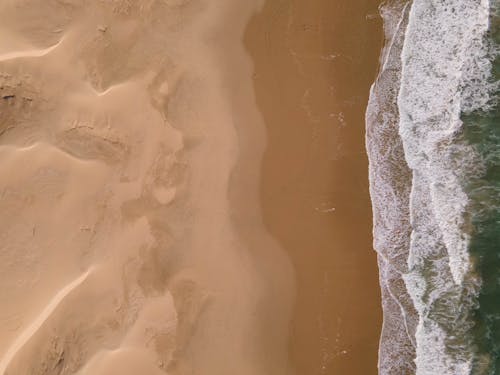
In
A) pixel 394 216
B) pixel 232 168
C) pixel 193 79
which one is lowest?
pixel 394 216

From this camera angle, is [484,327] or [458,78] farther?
[458,78]

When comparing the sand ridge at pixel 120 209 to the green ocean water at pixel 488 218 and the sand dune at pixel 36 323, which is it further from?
the green ocean water at pixel 488 218

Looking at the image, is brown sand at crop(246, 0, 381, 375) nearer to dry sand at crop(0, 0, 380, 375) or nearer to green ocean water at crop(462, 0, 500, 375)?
dry sand at crop(0, 0, 380, 375)

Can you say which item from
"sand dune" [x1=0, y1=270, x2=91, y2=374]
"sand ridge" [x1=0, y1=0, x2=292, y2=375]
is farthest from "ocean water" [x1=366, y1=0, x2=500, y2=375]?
"sand dune" [x1=0, y1=270, x2=91, y2=374]

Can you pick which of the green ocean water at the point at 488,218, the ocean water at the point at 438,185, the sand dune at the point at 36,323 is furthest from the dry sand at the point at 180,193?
the green ocean water at the point at 488,218

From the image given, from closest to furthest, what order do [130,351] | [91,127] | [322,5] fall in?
[130,351], [91,127], [322,5]

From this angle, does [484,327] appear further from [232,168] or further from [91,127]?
[91,127]

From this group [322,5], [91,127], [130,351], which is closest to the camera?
[130,351]

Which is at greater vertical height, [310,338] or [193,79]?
[193,79]

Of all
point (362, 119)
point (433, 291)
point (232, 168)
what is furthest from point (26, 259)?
point (433, 291)
